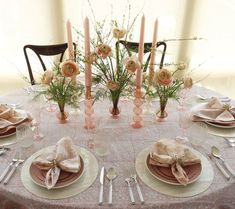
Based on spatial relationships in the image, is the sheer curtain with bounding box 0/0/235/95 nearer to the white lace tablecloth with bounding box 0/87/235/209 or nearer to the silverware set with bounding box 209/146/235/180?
the white lace tablecloth with bounding box 0/87/235/209

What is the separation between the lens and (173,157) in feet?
3.30

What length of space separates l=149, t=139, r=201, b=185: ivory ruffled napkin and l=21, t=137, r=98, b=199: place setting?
24 cm

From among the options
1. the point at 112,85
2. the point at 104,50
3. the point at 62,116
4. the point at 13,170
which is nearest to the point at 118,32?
the point at 104,50

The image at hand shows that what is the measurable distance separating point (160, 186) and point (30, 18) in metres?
2.23

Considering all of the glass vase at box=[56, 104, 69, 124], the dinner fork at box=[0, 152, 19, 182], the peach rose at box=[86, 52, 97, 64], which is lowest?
the dinner fork at box=[0, 152, 19, 182]

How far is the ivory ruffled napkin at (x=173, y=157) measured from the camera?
972 mm

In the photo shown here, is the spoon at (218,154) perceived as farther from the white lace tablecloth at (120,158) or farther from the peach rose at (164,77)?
the peach rose at (164,77)

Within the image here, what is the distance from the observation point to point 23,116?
1.32 meters

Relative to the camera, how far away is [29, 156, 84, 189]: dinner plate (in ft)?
3.05

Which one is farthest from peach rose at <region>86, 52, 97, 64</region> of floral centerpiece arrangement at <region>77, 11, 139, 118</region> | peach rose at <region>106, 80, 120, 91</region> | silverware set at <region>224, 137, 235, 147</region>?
silverware set at <region>224, 137, 235, 147</region>

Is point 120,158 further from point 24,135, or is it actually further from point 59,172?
point 24,135

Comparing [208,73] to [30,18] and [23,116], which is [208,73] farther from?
[23,116]

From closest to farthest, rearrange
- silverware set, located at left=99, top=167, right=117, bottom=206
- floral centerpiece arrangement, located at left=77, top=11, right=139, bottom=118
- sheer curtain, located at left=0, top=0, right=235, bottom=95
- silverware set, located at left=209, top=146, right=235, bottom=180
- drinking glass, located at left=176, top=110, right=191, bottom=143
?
silverware set, located at left=99, top=167, right=117, bottom=206 → silverware set, located at left=209, top=146, right=235, bottom=180 → floral centerpiece arrangement, located at left=77, top=11, right=139, bottom=118 → drinking glass, located at left=176, top=110, right=191, bottom=143 → sheer curtain, located at left=0, top=0, right=235, bottom=95

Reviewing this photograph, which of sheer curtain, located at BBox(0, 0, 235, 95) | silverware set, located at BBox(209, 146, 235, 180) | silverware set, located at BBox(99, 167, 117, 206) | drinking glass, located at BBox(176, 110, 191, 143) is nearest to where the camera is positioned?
silverware set, located at BBox(99, 167, 117, 206)
